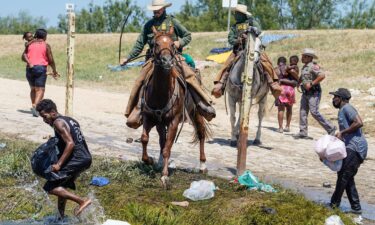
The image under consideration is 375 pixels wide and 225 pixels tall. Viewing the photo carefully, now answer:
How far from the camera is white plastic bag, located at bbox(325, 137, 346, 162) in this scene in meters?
9.55

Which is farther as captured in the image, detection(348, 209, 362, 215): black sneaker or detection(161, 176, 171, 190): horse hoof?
detection(161, 176, 171, 190): horse hoof

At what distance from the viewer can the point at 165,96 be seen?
10391 millimetres

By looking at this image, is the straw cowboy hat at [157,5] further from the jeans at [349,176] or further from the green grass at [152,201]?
the jeans at [349,176]

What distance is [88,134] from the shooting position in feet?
51.5

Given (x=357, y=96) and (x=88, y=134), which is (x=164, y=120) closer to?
(x=88, y=134)

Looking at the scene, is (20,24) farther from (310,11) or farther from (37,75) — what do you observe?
(37,75)

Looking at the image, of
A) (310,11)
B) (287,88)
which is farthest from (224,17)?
(287,88)

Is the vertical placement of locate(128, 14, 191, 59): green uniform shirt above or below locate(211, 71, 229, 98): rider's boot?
above

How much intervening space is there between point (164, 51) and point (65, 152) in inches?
86.2

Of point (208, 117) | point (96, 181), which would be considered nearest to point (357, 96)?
point (208, 117)

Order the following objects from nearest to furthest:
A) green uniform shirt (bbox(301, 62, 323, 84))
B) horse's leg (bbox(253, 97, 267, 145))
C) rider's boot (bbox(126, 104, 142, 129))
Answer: rider's boot (bbox(126, 104, 142, 129)), horse's leg (bbox(253, 97, 267, 145)), green uniform shirt (bbox(301, 62, 323, 84))

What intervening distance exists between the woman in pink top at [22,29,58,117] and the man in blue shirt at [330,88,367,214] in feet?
28.7

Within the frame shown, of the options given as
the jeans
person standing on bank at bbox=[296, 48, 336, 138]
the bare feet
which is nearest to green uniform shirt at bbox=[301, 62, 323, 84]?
person standing on bank at bbox=[296, 48, 336, 138]

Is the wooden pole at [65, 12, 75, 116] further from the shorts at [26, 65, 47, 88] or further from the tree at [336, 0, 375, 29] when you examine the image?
the tree at [336, 0, 375, 29]
